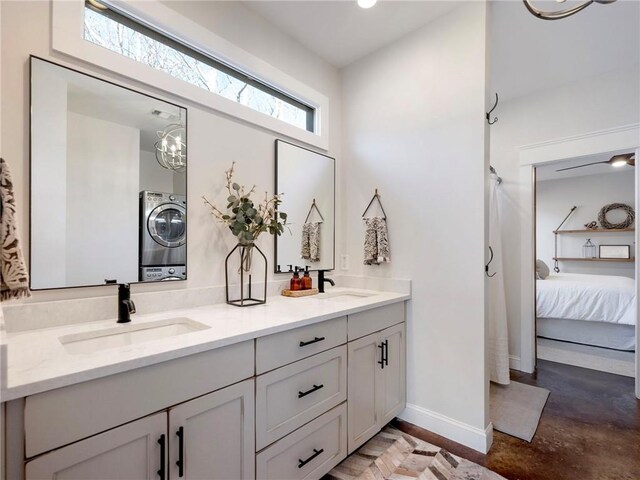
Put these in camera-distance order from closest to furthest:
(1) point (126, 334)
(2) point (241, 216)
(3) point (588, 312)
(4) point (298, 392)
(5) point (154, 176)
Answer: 1. (1) point (126, 334)
2. (4) point (298, 392)
3. (5) point (154, 176)
4. (2) point (241, 216)
5. (3) point (588, 312)

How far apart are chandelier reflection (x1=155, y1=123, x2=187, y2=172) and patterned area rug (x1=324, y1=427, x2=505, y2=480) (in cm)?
185

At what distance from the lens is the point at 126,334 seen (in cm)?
130

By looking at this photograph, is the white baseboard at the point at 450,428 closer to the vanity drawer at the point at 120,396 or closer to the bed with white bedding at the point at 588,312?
the vanity drawer at the point at 120,396

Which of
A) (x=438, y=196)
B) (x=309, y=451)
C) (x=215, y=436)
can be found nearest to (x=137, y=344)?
(x=215, y=436)

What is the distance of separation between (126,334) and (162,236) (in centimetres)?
50

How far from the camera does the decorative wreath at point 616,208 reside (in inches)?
210

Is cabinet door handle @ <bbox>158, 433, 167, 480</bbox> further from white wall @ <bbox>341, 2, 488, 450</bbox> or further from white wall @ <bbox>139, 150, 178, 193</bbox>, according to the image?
white wall @ <bbox>341, 2, 488, 450</bbox>

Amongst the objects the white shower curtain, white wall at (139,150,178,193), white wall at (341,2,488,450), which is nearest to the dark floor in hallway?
white wall at (341,2,488,450)

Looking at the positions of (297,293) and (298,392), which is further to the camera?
(297,293)

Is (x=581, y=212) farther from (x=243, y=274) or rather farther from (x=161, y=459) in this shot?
(x=161, y=459)

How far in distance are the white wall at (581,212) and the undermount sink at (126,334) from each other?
283 inches

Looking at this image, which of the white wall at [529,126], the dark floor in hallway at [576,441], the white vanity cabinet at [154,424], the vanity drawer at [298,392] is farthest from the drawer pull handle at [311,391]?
the white wall at [529,126]

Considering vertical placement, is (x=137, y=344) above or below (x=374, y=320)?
above

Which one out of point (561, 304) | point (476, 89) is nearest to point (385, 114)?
point (476, 89)
